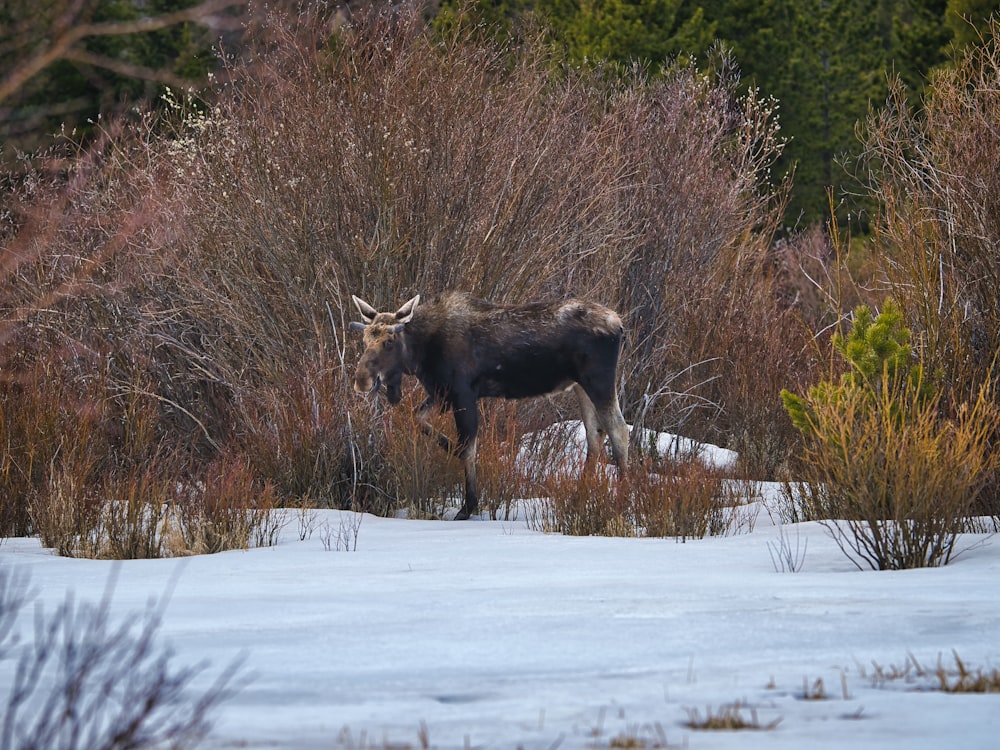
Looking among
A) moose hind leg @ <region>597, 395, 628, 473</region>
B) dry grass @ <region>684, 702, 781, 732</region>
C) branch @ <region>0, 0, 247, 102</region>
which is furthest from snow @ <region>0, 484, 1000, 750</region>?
moose hind leg @ <region>597, 395, 628, 473</region>

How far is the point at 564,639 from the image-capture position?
505 centimetres

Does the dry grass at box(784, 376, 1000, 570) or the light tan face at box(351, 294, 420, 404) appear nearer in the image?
the dry grass at box(784, 376, 1000, 570)

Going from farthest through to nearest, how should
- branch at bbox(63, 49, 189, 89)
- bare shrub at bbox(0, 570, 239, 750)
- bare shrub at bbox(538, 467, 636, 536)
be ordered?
bare shrub at bbox(538, 467, 636, 536), bare shrub at bbox(0, 570, 239, 750), branch at bbox(63, 49, 189, 89)

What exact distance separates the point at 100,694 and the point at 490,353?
723 centimetres

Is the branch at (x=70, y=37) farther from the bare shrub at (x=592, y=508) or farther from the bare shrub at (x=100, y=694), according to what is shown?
the bare shrub at (x=592, y=508)

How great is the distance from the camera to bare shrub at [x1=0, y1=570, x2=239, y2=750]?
3152 millimetres

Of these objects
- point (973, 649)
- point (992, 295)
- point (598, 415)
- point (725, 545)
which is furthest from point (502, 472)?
point (973, 649)

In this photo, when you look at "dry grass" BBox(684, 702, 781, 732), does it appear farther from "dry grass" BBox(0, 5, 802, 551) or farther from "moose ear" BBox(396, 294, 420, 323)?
"moose ear" BBox(396, 294, 420, 323)

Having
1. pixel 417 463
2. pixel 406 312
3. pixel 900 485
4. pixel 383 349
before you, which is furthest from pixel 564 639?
pixel 406 312

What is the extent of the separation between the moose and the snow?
252cm

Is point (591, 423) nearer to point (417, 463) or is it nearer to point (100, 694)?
point (417, 463)

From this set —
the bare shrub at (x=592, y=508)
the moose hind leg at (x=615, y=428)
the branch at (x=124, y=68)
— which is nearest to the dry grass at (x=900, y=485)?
the bare shrub at (x=592, y=508)

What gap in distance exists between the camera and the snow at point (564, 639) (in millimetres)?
3814

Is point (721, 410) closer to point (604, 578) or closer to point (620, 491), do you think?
point (620, 491)
